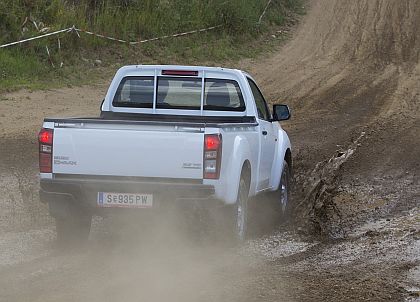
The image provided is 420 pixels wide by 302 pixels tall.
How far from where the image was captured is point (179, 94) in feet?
32.1

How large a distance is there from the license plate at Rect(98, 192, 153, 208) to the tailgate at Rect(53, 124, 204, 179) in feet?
0.60

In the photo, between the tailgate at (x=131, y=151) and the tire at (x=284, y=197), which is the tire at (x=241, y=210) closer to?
the tailgate at (x=131, y=151)

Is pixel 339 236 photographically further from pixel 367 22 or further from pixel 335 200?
pixel 367 22

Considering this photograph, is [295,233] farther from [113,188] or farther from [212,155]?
[113,188]

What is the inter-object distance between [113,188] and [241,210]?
1347mm

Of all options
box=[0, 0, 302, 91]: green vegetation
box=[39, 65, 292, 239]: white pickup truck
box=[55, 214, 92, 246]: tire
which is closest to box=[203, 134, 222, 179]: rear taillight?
box=[39, 65, 292, 239]: white pickup truck

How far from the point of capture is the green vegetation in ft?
68.6

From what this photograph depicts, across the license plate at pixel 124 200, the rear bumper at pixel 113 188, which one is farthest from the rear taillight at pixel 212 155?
the license plate at pixel 124 200

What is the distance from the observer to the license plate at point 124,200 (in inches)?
313

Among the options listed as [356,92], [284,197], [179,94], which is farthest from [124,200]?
[356,92]

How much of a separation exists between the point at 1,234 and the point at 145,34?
631 inches

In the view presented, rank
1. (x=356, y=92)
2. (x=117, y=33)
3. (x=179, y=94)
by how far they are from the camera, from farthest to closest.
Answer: (x=117, y=33)
(x=356, y=92)
(x=179, y=94)

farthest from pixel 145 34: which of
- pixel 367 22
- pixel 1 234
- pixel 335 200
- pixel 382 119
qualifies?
pixel 1 234

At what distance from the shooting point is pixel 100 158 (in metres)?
7.95
